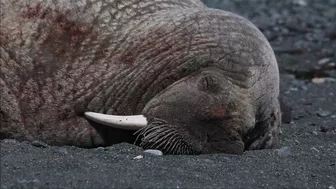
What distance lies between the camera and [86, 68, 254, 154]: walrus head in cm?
582

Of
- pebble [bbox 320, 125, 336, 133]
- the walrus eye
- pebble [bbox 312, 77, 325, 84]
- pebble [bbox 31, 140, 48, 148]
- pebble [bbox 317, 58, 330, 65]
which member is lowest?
pebble [bbox 317, 58, 330, 65]

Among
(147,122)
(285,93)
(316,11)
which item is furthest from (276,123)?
(316,11)

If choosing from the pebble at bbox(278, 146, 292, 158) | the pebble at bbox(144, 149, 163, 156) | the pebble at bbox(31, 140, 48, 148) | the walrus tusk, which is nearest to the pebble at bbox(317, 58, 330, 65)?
the pebble at bbox(278, 146, 292, 158)

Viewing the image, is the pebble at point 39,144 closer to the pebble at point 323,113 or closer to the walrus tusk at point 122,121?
the walrus tusk at point 122,121

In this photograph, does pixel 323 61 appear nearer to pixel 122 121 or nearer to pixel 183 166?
pixel 122 121

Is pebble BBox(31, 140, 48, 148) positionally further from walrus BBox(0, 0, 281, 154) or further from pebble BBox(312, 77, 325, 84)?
pebble BBox(312, 77, 325, 84)

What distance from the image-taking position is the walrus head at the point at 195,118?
582cm

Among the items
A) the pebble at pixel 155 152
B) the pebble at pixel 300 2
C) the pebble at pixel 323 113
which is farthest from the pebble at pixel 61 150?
the pebble at pixel 300 2

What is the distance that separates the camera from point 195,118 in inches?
230

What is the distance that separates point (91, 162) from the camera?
529cm

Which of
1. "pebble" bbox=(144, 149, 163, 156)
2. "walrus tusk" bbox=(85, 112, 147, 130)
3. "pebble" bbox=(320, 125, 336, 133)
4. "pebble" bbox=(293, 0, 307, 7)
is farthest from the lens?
"pebble" bbox=(293, 0, 307, 7)

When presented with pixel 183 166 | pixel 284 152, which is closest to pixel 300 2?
pixel 284 152

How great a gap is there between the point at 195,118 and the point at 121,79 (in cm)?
58

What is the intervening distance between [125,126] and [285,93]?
12.6 ft
